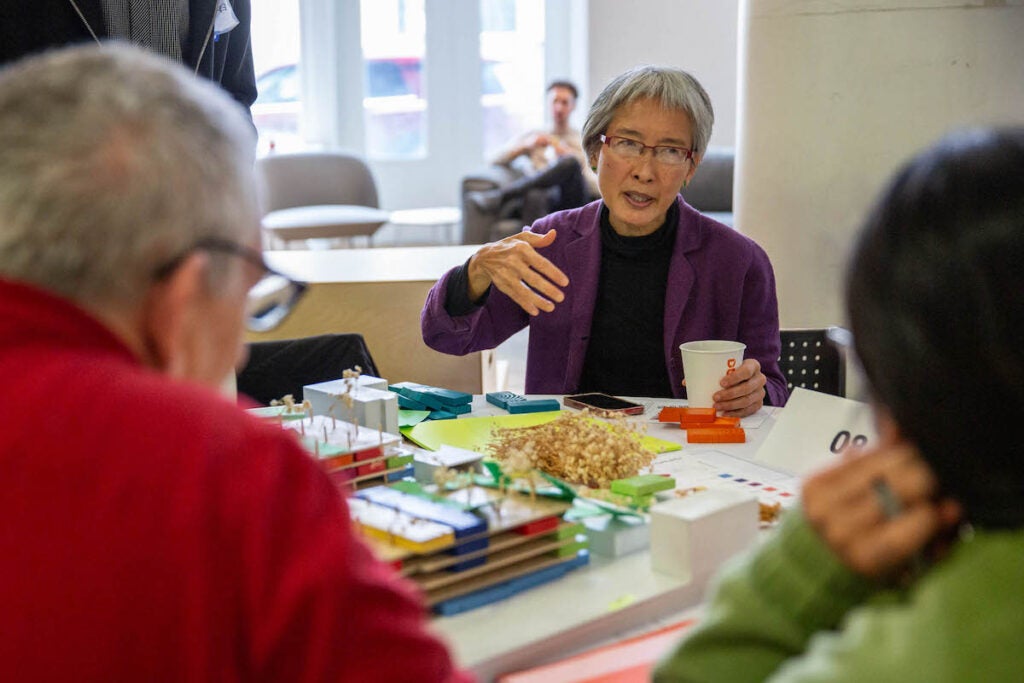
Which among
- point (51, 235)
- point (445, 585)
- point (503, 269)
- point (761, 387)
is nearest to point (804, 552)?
Result: point (445, 585)

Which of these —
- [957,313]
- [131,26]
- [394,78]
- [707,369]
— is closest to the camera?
[957,313]

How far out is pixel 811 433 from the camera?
1.84 metres

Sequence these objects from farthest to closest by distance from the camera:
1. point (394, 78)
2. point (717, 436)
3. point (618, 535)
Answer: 1. point (394, 78)
2. point (717, 436)
3. point (618, 535)

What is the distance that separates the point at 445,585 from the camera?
129cm

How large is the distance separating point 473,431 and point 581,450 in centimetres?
34

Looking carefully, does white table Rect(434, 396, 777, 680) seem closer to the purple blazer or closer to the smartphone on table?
the smartphone on table

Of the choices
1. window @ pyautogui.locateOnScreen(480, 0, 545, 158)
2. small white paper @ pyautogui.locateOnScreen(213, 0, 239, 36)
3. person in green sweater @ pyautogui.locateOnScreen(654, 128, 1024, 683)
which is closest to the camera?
person in green sweater @ pyautogui.locateOnScreen(654, 128, 1024, 683)

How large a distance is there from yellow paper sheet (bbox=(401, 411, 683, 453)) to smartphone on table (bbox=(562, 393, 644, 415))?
57 mm

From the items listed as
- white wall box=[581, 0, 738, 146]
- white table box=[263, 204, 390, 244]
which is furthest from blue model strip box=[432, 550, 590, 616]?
white wall box=[581, 0, 738, 146]

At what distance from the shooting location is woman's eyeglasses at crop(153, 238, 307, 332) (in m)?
0.88

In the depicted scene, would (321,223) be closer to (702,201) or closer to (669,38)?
(702,201)

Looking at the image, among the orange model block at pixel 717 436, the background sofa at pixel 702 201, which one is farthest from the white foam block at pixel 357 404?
the background sofa at pixel 702 201

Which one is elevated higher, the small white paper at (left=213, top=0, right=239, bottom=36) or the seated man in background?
the small white paper at (left=213, top=0, right=239, bottom=36)

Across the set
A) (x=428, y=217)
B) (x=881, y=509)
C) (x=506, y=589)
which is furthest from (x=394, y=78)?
(x=881, y=509)
